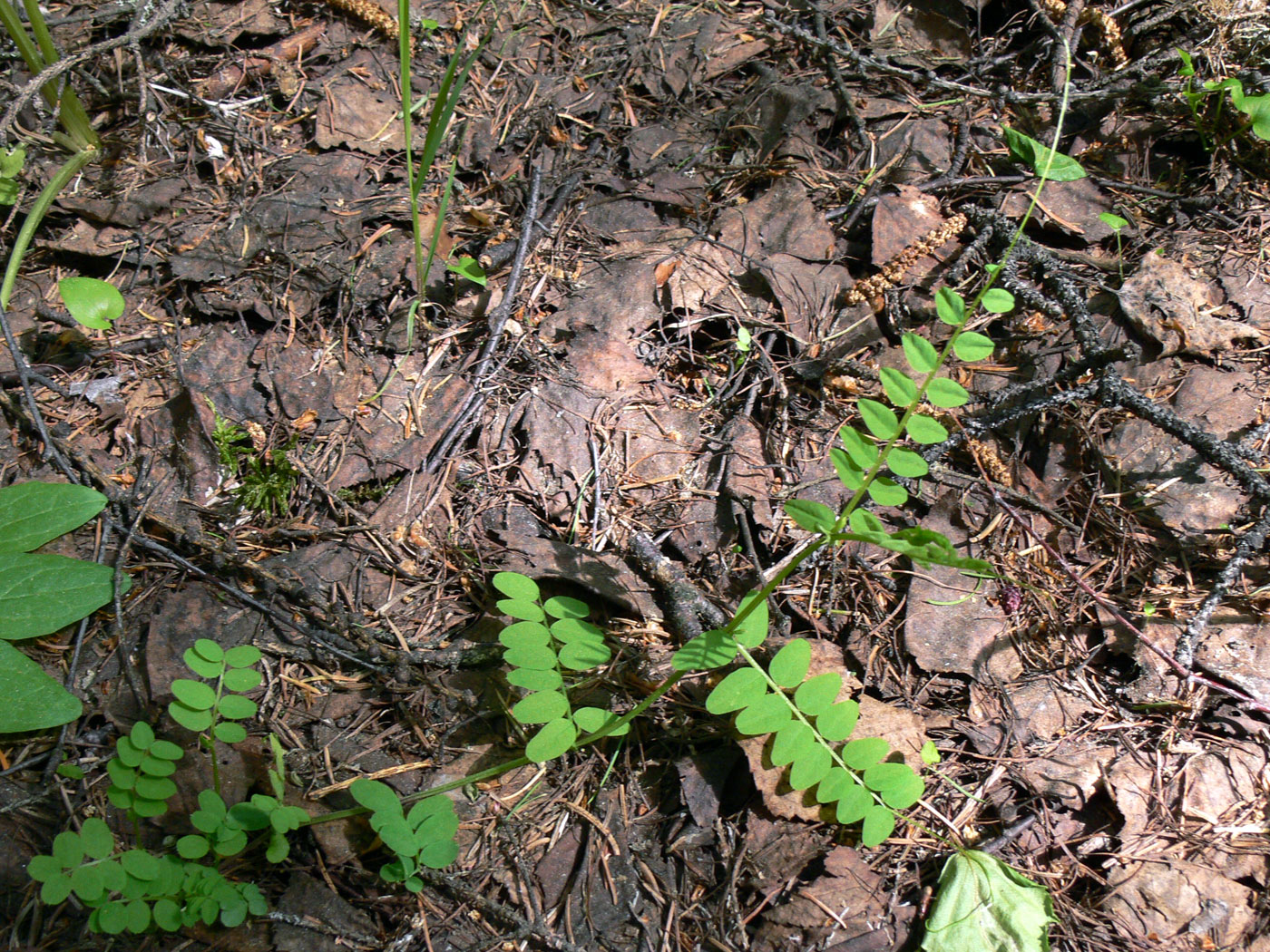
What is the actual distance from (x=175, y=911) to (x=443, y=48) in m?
2.75

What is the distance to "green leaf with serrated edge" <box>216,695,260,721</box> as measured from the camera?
1665 millimetres

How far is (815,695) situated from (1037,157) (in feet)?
6.20

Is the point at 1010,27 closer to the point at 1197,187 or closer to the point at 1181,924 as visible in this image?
the point at 1197,187

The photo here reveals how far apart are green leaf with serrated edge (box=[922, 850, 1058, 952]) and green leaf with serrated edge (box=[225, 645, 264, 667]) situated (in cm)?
155

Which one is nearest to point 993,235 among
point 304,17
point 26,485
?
point 304,17

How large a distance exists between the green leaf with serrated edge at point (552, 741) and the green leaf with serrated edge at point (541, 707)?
2cm

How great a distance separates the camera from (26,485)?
1.92 meters

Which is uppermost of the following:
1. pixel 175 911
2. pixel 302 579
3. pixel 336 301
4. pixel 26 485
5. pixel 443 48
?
pixel 443 48

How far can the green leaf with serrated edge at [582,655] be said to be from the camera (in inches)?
64.4

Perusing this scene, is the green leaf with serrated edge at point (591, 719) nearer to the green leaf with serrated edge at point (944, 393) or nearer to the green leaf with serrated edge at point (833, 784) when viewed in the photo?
the green leaf with serrated edge at point (833, 784)

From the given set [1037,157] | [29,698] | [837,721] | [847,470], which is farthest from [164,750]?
[1037,157]

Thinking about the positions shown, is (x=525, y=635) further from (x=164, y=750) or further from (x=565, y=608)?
(x=164, y=750)

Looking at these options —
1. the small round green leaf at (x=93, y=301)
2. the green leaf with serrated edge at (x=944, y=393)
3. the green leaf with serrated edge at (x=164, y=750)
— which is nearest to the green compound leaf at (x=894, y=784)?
the green leaf with serrated edge at (x=944, y=393)

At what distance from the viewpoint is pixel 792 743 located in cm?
155
